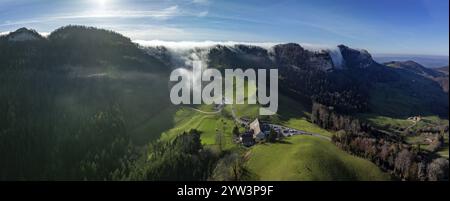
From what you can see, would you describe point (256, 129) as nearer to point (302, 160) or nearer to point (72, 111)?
point (302, 160)

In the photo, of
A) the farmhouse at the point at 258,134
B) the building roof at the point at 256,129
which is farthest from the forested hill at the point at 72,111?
the building roof at the point at 256,129

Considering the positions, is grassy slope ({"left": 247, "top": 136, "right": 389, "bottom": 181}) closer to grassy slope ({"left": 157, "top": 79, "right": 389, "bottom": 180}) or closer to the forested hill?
grassy slope ({"left": 157, "top": 79, "right": 389, "bottom": 180})

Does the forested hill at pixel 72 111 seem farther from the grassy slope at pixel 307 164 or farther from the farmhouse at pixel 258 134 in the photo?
the grassy slope at pixel 307 164

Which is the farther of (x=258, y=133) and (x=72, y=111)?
(x=72, y=111)

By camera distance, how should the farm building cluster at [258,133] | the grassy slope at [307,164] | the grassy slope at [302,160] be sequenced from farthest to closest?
the farm building cluster at [258,133], the grassy slope at [302,160], the grassy slope at [307,164]
